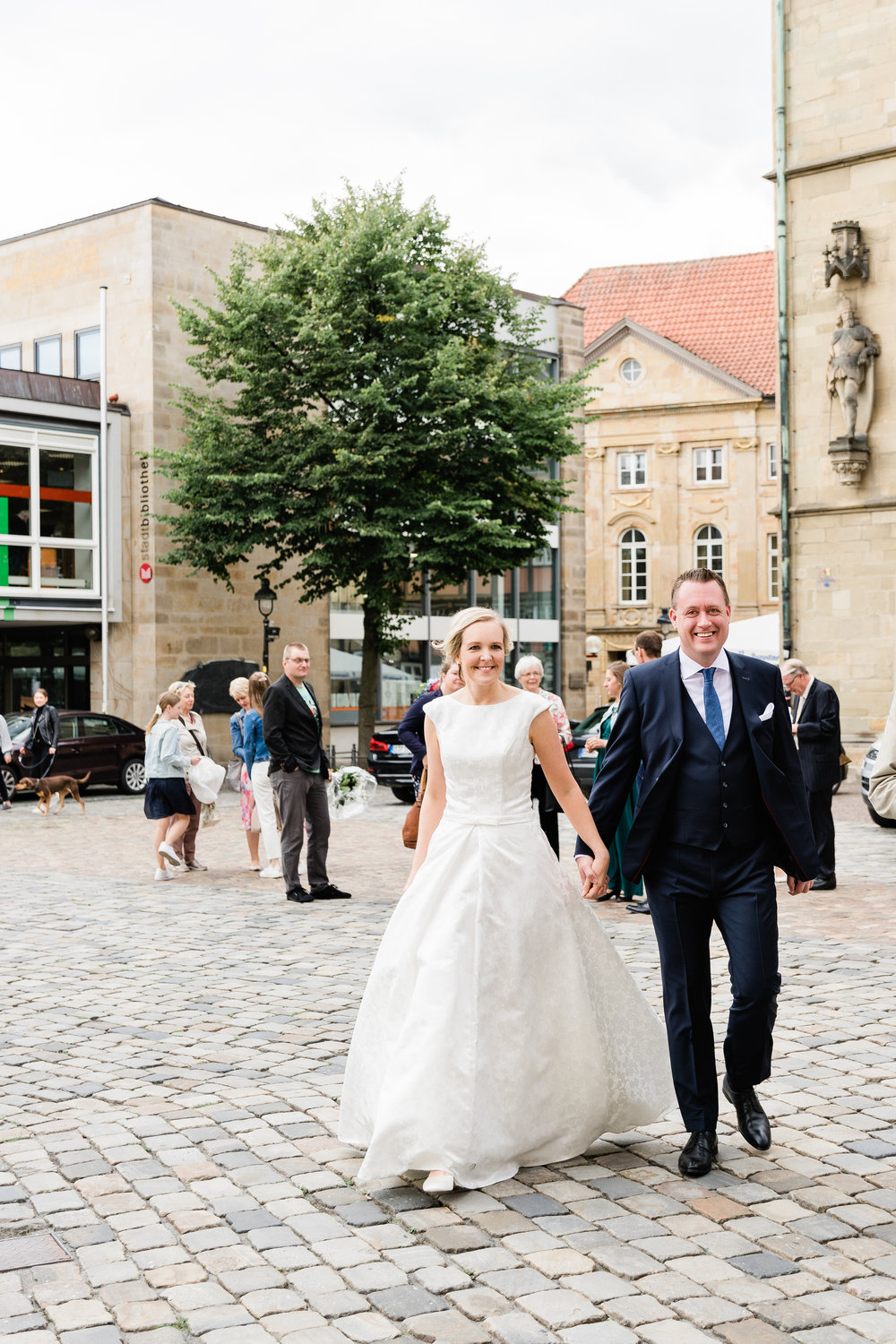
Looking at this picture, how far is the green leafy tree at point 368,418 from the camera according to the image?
27.5 metres

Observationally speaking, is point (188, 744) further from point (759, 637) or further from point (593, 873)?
Answer: point (759, 637)

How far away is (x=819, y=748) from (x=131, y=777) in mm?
16076

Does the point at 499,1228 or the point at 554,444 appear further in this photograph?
the point at 554,444

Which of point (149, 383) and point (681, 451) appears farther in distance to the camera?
point (681, 451)

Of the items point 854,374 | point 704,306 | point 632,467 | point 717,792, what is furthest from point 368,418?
point 704,306

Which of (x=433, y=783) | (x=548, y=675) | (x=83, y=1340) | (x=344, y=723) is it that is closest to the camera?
(x=83, y=1340)

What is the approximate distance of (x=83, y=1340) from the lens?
11.5ft

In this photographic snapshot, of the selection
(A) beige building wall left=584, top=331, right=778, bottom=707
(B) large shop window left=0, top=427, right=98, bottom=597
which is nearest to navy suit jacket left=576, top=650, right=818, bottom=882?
(B) large shop window left=0, top=427, right=98, bottom=597

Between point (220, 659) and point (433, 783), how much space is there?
90.8 feet

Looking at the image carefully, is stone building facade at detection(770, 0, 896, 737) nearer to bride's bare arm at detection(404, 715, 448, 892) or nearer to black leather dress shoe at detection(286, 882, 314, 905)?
black leather dress shoe at detection(286, 882, 314, 905)

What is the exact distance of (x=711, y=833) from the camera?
15.5 ft

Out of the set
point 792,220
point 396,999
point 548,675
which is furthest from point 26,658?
point 396,999

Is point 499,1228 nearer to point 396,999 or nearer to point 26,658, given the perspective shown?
point 396,999

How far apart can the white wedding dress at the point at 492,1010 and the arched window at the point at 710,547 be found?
50.4 metres
